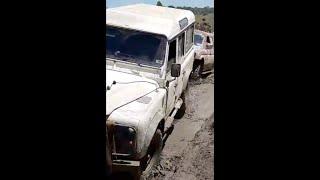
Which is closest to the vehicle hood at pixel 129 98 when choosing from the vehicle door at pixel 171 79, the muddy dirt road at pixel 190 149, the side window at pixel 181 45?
the vehicle door at pixel 171 79

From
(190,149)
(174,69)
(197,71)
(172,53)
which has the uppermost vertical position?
(172,53)

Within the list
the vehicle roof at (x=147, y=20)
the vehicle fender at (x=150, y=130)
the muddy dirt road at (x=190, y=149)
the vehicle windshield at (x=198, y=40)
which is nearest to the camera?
the vehicle fender at (x=150, y=130)

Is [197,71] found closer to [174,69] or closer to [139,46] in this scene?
[139,46]

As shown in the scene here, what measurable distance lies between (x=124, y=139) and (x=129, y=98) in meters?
0.75

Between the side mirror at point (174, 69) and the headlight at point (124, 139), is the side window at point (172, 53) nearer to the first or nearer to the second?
the side mirror at point (174, 69)

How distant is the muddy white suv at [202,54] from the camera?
12.4 m

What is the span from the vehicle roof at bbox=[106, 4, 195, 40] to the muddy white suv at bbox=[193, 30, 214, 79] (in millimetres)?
3517

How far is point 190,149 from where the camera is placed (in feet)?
25.7

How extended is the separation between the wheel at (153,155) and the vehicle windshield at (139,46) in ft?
3.53

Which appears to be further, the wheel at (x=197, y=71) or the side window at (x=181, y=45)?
the wheel at (x=197, y=71)

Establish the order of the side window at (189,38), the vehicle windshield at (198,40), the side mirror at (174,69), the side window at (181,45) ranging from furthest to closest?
the vehicle windshield at (198,40) < the side window at (189,38) < the side window at (181,45) < the side mirror at (174,69)

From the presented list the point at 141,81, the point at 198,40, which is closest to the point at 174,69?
the point at 141,81

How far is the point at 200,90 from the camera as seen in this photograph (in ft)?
40.2

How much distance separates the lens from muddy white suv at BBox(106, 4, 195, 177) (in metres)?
5.32
